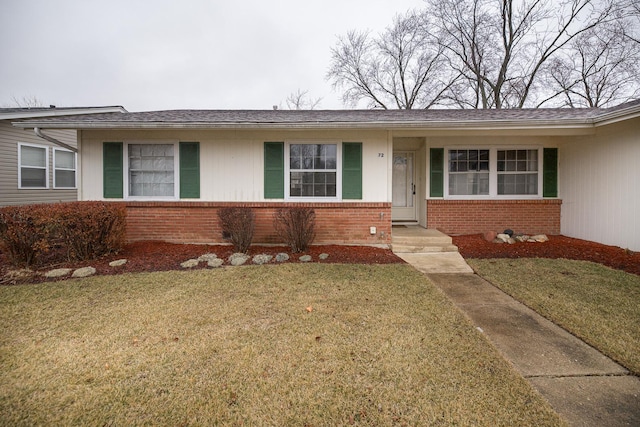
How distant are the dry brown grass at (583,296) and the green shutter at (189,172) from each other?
6204 millimetres

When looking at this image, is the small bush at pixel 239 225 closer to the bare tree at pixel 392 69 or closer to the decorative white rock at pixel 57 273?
the decorative white rock at pixel 57 273

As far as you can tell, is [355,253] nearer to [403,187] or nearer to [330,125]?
[330,125]

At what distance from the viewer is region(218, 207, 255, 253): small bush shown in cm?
615

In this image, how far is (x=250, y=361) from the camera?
2.43 m

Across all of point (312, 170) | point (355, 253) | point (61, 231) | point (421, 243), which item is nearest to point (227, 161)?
point (312, 170)

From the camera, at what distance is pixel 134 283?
14.6 feet

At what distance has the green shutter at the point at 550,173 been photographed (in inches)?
320

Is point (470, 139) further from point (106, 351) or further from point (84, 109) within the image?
point (84, 109)

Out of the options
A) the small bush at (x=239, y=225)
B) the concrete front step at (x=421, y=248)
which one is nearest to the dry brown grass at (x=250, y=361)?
the small bush at (x=239, y=225)

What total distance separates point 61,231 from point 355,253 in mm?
5450

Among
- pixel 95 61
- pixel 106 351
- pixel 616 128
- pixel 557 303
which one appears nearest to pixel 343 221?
pixel 557 303

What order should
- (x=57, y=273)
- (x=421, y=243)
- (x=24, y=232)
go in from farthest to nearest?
1. (x=421, y=243)
2. (x=24, y=232)
3. (x=57, y=273)

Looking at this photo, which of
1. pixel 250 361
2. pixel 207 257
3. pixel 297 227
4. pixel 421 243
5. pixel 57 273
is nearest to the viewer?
pixel 250 361

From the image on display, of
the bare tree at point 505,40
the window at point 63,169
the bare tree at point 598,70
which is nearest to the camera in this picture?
the window at point 63,169
